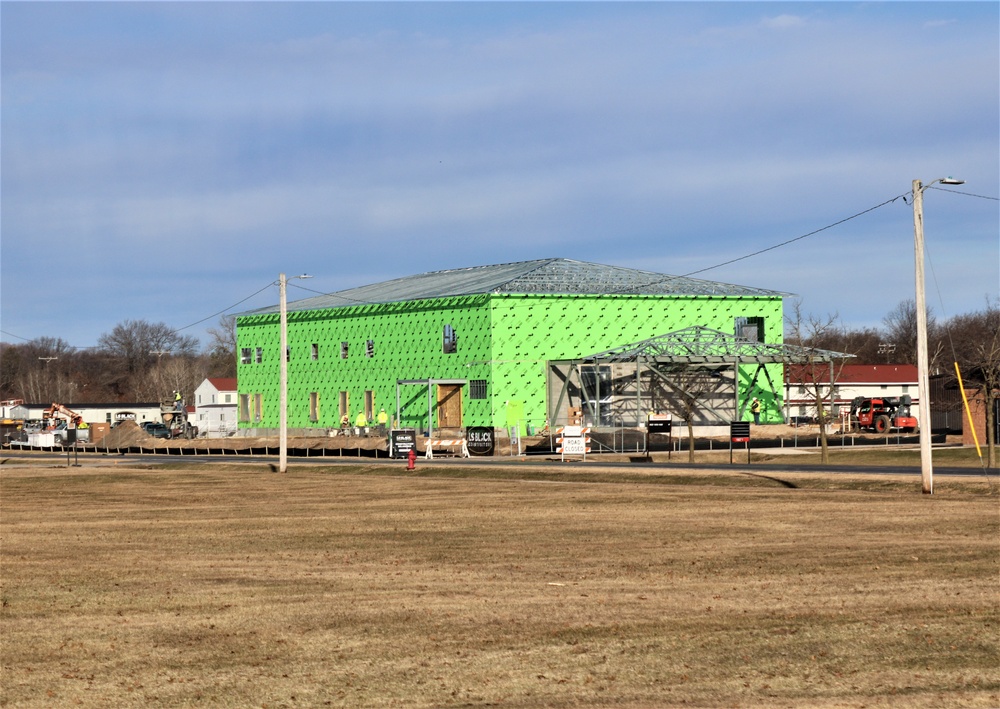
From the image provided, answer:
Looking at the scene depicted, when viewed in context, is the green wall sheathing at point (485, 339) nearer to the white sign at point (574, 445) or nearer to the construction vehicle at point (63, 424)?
the construction vehicle at point (63, 424)

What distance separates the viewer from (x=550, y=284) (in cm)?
9031

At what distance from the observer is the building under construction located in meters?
86.0

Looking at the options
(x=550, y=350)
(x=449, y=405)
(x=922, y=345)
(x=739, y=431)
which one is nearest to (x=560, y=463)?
(x=739, y=431)

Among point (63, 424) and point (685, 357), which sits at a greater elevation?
point (685, 357)

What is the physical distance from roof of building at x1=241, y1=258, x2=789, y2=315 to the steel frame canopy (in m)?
5.47

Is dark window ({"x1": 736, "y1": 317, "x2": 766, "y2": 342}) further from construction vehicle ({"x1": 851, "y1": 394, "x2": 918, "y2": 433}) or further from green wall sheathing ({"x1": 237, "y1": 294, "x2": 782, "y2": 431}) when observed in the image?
construction vehicle ({"x1": 851, "y1": 394, "x2": 918, "y2": 433})

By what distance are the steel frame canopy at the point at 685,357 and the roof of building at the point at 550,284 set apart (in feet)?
18.0

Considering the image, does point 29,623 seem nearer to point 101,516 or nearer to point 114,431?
point 101,516

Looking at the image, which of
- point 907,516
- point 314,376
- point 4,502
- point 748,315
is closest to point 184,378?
point 314,376

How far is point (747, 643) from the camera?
1386cm

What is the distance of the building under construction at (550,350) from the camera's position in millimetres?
86000

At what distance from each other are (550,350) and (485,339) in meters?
4.28

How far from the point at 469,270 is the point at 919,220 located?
7291 cm

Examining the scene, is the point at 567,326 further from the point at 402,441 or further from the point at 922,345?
the point at 922,345
